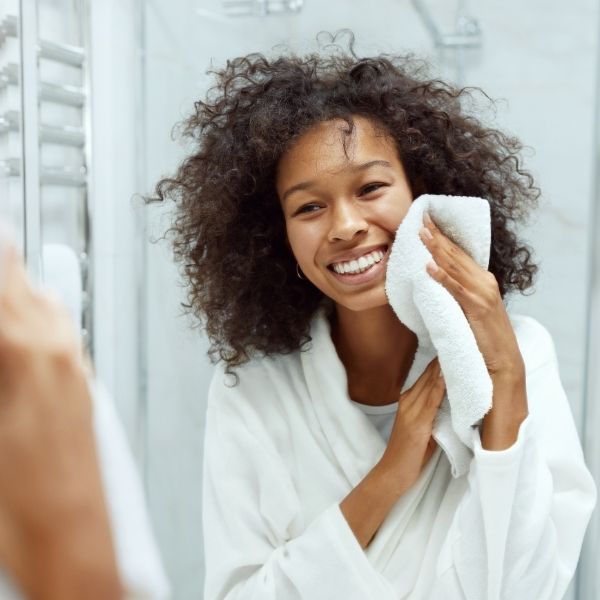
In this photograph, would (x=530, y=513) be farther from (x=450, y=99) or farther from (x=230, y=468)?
(x=450, y=99)

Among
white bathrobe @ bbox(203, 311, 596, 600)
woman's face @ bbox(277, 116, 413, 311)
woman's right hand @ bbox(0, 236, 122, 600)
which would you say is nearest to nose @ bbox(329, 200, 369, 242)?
woman's face @ bbox(277, 116, 413, 311)

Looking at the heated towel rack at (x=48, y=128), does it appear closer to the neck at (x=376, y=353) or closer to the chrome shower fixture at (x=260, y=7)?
the chrome shower fixture at (x=260, y=7)

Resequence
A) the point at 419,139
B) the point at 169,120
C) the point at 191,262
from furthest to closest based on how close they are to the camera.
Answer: the point at 169,120 < the point at 191,262 < the point at 419,139

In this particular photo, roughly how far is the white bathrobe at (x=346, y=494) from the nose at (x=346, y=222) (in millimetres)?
229

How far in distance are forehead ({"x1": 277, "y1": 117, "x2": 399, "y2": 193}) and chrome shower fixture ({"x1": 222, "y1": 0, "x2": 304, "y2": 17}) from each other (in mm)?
524

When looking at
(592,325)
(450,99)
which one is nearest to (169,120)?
(450,99)

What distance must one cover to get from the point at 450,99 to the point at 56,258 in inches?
27.8

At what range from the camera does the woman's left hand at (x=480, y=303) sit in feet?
3.79

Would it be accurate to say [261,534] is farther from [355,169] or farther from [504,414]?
[355,169]

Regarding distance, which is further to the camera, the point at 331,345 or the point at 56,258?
the point at 56,258

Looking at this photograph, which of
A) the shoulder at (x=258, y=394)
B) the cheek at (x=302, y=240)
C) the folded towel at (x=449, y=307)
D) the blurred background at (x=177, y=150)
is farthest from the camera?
the blurred background at (x=177, y=150)

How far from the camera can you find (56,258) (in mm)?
1516

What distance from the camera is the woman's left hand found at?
3.79 feet

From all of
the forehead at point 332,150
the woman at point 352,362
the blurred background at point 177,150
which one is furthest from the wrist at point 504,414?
the blurred background at point 177,150
